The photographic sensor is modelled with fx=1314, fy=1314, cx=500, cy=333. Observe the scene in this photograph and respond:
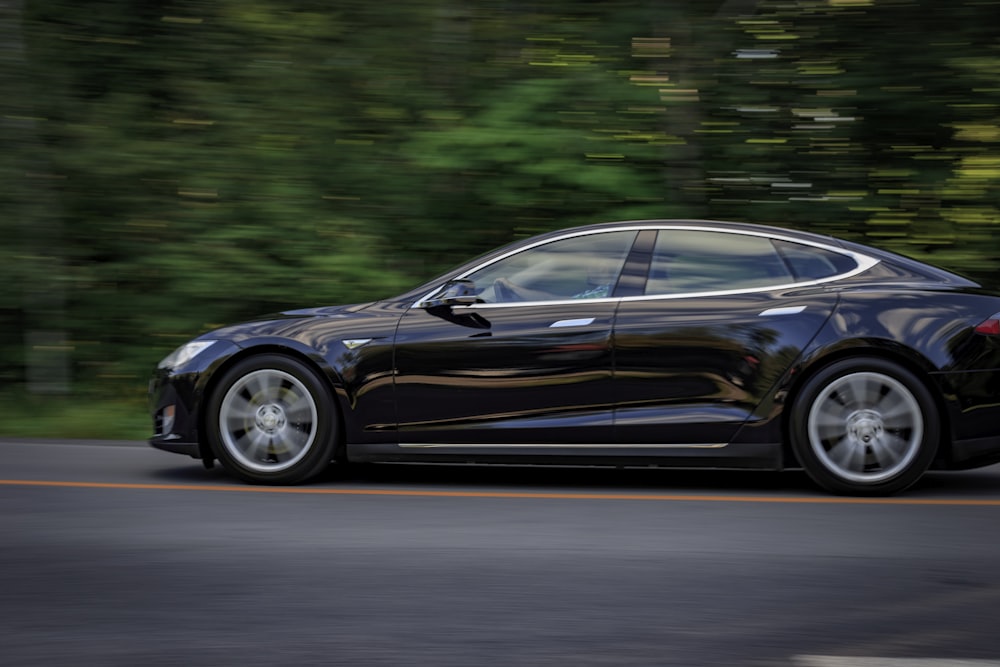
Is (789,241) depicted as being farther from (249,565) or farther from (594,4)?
(594,4)

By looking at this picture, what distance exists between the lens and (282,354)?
7289 millimetres

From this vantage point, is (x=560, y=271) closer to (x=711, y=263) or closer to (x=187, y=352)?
(x=711, y=263)

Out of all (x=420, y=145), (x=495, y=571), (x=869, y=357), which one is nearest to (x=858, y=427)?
(x=869, y=357)

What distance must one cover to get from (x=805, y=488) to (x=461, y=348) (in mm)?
2034

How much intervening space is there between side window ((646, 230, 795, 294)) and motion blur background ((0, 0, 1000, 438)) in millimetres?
4699

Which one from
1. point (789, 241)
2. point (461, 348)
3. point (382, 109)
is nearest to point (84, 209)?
point (382, 109)

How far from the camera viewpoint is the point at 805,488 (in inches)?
283

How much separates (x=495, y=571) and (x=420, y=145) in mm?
7574

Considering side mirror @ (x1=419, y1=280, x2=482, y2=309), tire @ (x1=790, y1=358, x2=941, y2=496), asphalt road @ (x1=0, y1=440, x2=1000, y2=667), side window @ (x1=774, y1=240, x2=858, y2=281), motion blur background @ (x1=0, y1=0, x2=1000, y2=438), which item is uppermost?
motion blur background @ (x1=0, y1=0, x2=1000, y2=438)

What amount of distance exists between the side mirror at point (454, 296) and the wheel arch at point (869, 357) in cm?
176

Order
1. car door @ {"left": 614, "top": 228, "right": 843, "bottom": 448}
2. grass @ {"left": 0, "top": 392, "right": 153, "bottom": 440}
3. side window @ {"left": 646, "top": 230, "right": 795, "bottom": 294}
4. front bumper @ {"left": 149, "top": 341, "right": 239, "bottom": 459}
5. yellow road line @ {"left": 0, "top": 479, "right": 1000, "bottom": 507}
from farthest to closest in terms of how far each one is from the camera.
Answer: grass @ {"left": 0, "top": 392, "right": 153, "bottom": 440}
front bumper @ {"left": 149, "top": 341, "right": 239, "bottom": 459}
side window @ {"left": 646, "top": 230, "right": 795, "bottom": 294}
car door @ {"left": 614, "top": 228, "right": 843, "bottom": 448}
yellow road line @ {"left": 0, "top": 479, "right": 1000, "bottom": 507}

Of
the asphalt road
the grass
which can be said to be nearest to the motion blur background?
the grass

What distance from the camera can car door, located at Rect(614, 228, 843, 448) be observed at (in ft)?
22.6

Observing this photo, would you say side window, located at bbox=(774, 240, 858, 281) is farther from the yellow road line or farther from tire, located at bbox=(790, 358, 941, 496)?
the yellow road line
